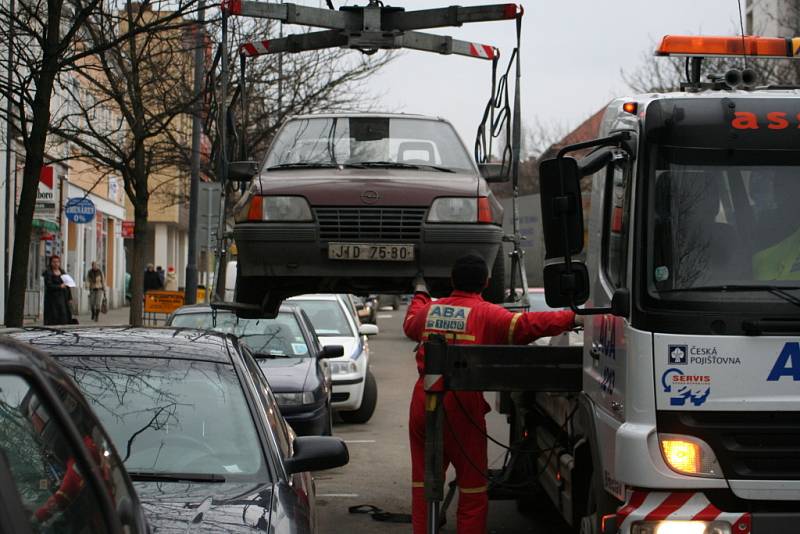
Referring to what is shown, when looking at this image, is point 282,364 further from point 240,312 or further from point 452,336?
point 452,336

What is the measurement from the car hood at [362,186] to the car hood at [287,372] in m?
2.84

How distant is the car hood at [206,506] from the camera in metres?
4.37

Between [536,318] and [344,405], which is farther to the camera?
[344,405]

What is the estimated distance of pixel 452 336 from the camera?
7.23m

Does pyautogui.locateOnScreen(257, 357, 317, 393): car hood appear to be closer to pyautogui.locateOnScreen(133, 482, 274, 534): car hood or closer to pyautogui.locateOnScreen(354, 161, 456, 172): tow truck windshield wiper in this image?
pyautogui.locateOnScreen(354, 161, 456, 172): tow truck windshield wiper

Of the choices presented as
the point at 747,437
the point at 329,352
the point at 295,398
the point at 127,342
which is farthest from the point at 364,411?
the point at 747,437

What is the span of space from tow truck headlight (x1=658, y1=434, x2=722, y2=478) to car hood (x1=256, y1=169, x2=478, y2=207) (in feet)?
11.8

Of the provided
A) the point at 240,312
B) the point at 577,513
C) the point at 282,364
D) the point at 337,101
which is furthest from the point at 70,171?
the point at 577,513

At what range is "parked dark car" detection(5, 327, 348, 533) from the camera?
4.88 metres

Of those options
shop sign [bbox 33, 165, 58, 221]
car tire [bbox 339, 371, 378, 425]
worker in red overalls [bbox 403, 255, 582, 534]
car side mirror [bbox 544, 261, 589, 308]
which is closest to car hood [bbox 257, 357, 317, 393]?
car tire [bbox 339, 371, 378, 425]

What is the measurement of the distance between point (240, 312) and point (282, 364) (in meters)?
2.87

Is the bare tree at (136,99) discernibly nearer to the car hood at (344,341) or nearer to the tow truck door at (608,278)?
the car hood at (344,341)

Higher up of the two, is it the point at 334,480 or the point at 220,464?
the point at 220,464

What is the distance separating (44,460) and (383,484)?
26.6 ft
